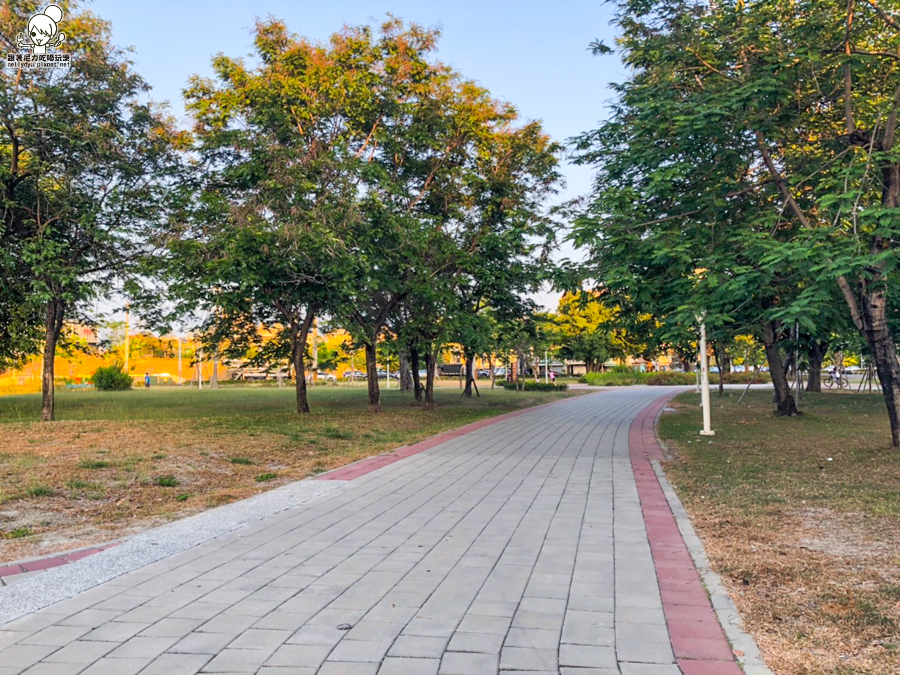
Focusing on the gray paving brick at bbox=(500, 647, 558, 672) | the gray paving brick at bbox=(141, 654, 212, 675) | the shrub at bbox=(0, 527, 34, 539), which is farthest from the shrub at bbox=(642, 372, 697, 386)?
the gray paving brick at bbox=(141, 654, 212, 675)

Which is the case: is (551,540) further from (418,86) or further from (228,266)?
(418,86)

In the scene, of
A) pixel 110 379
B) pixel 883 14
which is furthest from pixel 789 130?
pixel 110 379

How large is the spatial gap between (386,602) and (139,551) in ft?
7.94

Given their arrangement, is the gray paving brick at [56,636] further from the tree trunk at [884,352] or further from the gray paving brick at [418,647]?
the tree trunk at [884,352]

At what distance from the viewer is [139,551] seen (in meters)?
5.38

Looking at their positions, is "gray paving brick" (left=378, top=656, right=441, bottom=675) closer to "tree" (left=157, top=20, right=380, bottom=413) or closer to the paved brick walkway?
the paved brick walkway

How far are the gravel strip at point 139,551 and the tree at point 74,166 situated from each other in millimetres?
10399

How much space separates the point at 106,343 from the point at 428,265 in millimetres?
11326

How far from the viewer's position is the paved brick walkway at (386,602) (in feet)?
11.0

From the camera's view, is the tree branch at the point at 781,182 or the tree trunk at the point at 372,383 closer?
the tree branch at the point at 781,182

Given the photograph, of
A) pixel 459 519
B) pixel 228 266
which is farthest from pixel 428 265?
pixel 459 519

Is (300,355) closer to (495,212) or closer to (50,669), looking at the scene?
(495,212)

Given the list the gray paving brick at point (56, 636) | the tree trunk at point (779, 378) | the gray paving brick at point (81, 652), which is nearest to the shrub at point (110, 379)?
the tree trunk at point (779, 378)

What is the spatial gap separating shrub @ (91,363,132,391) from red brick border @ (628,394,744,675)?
4648cm
